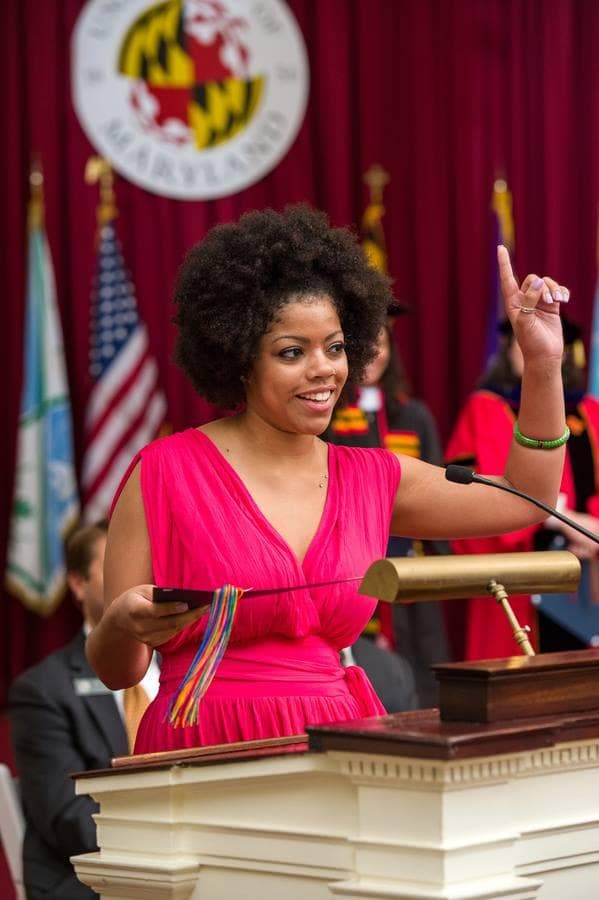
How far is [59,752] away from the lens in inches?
145

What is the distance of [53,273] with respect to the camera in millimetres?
7000

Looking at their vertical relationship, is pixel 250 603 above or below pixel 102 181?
below

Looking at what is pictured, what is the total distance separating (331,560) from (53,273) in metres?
4.83

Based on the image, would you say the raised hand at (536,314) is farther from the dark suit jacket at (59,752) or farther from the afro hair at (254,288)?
the dark suit jacket at (59,752)

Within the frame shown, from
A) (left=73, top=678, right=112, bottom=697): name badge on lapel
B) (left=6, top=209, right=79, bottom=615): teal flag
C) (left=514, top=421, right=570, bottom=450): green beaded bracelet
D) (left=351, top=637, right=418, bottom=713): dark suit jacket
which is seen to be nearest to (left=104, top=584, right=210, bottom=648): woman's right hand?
(left=514, top=421, right=570, bottom=450): green beaded bracelet

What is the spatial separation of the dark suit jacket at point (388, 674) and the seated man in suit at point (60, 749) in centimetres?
63

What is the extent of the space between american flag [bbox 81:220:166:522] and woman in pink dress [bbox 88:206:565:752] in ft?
14.0

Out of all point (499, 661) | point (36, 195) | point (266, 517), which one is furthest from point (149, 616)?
point (36, 195)

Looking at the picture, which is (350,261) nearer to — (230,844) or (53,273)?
(230,844)

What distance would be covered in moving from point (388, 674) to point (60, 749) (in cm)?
100

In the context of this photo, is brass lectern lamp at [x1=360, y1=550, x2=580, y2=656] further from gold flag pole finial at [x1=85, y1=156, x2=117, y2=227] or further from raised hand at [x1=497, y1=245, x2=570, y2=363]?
gold flag pole finial at [x1=85, y1=156, x2=117, y2=227]

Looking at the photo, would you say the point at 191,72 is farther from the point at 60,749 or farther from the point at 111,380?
the point at 60,749

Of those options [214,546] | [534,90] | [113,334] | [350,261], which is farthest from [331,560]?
[534,90]

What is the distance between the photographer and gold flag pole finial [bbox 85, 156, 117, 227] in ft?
22.9
